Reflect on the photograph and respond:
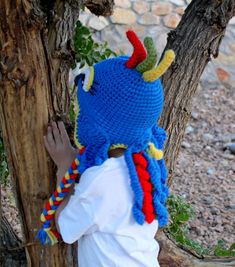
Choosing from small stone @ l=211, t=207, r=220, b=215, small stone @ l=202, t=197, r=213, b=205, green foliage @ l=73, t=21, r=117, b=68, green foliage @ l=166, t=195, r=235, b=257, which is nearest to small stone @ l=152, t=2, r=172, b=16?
small stone @ l=202, t=197, r=213, b=205

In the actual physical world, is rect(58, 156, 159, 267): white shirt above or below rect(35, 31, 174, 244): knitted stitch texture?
below

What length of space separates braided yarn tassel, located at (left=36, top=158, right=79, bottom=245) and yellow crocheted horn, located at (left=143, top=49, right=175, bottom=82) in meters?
0.31

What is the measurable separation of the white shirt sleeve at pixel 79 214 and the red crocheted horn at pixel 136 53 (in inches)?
13.0

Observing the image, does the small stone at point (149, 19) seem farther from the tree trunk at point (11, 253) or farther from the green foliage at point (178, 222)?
the tree trunk at point (11, 253)

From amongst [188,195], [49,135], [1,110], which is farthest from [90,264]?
[188,195]

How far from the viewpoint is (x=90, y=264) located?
1.77 m

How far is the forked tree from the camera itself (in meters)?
1.73

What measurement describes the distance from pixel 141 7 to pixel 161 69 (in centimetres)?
437

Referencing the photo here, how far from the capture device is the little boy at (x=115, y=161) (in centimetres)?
160

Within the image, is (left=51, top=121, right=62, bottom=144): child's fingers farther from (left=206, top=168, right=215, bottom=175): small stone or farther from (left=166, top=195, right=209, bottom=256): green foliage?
(left=206, top=168, right=215, bottom=175): small stone

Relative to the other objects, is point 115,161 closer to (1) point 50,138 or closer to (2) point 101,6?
(1) point 50,138

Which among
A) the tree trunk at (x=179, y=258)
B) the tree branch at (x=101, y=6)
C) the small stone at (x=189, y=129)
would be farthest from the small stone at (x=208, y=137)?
the tree branch at (x=101, y=6)

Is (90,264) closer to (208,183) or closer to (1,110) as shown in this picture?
(1,110)

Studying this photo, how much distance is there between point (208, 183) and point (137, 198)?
9.45 feet
